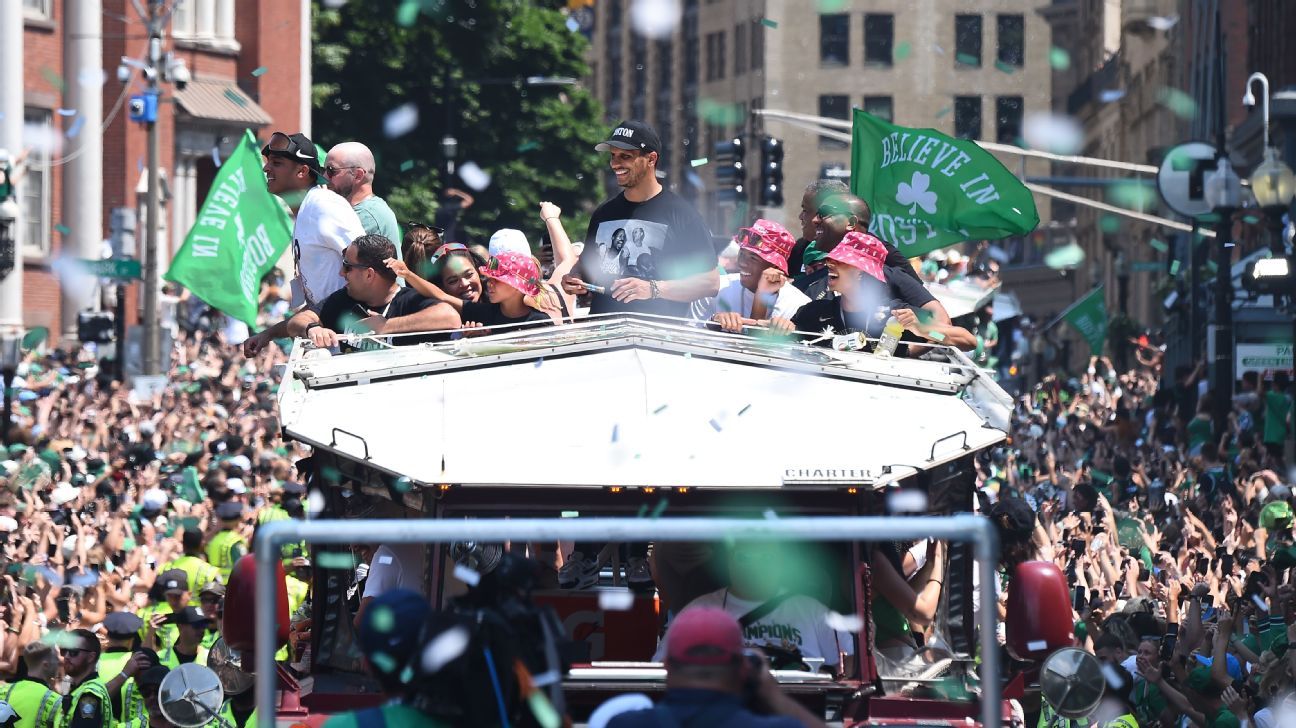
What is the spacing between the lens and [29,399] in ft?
86.7

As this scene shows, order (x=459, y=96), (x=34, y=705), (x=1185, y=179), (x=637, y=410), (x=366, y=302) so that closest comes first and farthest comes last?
(x=637, y=410), (x=366, y=302), (x=34, y=705), (x=1185, y=179), (x=459, y=96)

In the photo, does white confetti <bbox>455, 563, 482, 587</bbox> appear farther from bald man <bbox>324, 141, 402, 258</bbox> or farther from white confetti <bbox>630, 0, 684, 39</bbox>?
white confetti <bbox>630, 0, 684, 39</bbox>

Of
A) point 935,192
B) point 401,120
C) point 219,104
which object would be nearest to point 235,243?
point 935,192

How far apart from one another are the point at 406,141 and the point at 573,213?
5.51 m

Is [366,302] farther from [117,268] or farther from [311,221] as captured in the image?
[117,268]

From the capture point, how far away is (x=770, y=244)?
35.4 ft

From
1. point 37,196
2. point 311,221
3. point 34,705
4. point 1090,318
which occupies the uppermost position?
point 37,196

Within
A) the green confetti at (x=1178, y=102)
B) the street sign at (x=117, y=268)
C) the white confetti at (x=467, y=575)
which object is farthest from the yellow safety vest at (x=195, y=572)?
the green confetti at (x=1178, y=102)

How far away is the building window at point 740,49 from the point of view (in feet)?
339

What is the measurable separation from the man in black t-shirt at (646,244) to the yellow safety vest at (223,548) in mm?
5803

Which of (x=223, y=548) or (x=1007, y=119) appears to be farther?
(x=1007, y=119)

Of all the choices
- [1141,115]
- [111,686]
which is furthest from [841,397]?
[1141,115]

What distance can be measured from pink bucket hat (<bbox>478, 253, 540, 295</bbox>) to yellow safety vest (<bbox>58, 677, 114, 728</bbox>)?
2.70m

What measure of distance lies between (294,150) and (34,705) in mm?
2936
